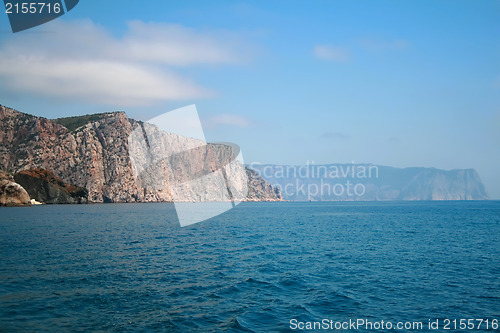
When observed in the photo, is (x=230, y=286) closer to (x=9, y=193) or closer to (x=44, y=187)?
(x=9, y=193)

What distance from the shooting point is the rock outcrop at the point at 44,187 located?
551 feet

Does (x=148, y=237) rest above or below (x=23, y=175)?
below

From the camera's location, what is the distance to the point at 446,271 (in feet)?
108

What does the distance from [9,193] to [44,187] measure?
42.5 meters

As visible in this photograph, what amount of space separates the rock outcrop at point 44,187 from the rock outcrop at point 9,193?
115 ft

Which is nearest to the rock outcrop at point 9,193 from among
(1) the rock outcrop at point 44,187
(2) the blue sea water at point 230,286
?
(1) the rock outcrop at point 44,187

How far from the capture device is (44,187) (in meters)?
174

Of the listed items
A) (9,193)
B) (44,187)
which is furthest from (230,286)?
(44,187)

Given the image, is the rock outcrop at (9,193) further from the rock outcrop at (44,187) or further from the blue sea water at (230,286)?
the blue sea water at (230,286)

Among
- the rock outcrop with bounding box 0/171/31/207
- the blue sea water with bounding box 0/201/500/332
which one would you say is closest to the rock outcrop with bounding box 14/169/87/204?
the rock outcrop with bounding box 0/171/31/207

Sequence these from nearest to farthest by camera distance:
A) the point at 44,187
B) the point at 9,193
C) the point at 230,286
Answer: the point at 230,286, the point at 9,193, the point at 44,187

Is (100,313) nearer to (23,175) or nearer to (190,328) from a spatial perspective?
(190,328)

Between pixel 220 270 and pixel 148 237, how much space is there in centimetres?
2723

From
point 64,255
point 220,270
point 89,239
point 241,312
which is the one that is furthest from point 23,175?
point 241,312
